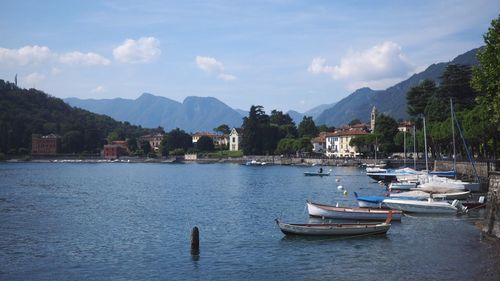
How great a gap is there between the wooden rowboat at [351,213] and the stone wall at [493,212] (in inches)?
288

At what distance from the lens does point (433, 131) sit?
100250 mm

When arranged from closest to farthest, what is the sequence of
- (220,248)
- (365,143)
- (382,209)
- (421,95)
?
(220,248) < (382,209) < (421,95) < (365,143)

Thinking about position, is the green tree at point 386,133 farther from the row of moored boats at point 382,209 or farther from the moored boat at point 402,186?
the row of moored boats at point 382,209

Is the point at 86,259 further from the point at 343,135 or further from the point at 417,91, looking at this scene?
the point at 343,135

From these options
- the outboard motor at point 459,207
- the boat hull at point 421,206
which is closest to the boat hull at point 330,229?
the boat hull at point 421,206

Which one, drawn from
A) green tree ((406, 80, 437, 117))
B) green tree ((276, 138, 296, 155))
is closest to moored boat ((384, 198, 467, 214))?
green tree ((406, 80, 437, 117))

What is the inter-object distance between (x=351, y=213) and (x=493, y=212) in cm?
1087

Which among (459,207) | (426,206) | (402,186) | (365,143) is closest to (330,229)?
(426,206)

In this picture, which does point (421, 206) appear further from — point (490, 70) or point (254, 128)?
point (254, 128)

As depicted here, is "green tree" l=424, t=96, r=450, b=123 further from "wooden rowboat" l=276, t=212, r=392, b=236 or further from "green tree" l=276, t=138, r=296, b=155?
"wooden rowboat" l=276, t=212, r=392, b=236

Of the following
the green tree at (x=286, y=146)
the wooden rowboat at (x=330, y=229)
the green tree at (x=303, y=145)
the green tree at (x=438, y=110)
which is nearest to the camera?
the wooden rowboat at (x=330, y=229)

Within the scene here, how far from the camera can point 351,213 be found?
41656 mm

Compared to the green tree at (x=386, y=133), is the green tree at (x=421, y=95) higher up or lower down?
higher up

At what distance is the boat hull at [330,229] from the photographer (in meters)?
35.0
